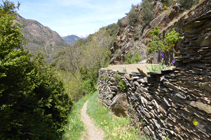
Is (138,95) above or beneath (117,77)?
beneath

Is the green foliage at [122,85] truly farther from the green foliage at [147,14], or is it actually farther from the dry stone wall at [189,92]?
the green foliage at [147,14]

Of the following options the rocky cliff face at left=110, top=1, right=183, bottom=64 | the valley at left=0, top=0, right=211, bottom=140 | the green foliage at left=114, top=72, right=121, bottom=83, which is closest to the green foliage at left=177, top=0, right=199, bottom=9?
the valley at left=0, top=0, right=211, bottom=140

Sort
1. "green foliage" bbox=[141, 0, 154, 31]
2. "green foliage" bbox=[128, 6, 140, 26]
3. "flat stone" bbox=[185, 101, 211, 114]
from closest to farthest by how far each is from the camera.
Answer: "flat stone" bbox=[185, 101, 211, 114]
"green foliage" bbox=[141, 0, 154, 31]
"green foliage" bbox=[128, 6, 140, 26]

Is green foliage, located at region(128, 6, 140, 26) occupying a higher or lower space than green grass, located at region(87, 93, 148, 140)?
higher

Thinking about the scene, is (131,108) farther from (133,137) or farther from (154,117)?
(154,117)

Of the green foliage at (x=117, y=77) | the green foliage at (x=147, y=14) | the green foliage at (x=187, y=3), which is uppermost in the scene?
the green foliage at (x=147, y=14)

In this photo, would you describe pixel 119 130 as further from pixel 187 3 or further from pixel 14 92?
pixel 187 3

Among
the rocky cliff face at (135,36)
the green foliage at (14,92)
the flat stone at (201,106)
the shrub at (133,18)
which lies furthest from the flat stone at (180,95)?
the shrub at (133,18)

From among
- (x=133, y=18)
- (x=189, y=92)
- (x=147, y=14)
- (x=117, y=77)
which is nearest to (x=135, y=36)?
(x=147, y=14)

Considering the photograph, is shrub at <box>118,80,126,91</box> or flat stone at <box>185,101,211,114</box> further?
shrub at <box>118,80,126,91</box>

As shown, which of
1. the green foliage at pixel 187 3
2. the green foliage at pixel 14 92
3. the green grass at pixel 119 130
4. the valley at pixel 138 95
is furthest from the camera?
the green foliage at pixel 187 3

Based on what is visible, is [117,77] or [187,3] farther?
[187,3]

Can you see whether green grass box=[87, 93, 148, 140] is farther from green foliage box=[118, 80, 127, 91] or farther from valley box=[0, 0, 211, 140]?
green foliage box=[118, 80, 127, 91]

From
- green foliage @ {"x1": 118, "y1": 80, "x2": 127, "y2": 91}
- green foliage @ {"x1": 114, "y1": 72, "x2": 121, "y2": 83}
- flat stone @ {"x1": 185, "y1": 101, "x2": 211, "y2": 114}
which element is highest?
flat stone @ {"x1": 185, "y1": 101, "x2": 211, "y2": 114}
